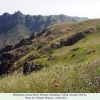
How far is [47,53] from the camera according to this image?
81188 millimetres

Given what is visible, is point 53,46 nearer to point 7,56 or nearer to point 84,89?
point 7,56

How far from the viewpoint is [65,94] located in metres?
5.43

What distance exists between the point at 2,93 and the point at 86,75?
2.36 meters

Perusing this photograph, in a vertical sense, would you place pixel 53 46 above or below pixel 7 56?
above

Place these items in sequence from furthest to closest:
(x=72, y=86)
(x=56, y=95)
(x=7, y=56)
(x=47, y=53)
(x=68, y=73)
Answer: (x=7, y=56), (x=47, y=53), (x=68, y=73), (x=72, y=86), (x=56, y=95)

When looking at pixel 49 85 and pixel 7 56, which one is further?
pixel 7 56

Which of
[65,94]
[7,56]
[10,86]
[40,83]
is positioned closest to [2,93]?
[10,86]

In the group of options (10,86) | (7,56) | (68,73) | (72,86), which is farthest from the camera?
(7,56)

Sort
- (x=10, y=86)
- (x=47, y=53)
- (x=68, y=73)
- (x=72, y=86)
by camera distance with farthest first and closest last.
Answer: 1. (x=47, y=53)
2. (x=68, y=73)
3. (x=10, y=86)
4. (x=72, y=86)

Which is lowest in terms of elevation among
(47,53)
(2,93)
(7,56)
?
(7,56)

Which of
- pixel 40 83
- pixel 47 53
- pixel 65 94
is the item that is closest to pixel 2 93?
pixel 40 83

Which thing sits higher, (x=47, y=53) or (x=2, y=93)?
(x=2, y=93)

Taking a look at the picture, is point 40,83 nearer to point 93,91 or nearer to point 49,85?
point 49,85

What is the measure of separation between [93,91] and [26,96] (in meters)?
1.65
